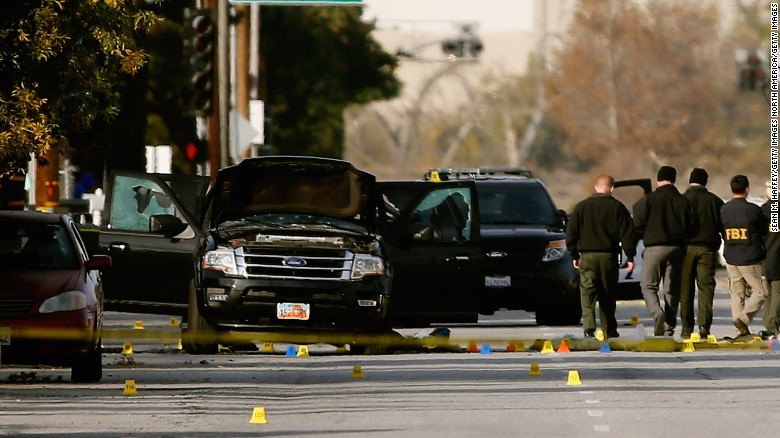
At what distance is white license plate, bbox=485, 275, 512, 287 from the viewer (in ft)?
84.9

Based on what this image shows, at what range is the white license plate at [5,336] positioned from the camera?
18.0m

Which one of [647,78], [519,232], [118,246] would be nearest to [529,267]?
[519,232]

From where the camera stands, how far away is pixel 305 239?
2075 cm

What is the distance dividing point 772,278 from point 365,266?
5.60 m

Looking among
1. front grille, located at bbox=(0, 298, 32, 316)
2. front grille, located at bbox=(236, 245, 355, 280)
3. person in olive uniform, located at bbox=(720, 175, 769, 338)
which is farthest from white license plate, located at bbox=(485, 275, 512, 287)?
front grille, located at bbox=(0, 298, 32, 316)

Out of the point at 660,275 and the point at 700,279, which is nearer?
the point at 700,279

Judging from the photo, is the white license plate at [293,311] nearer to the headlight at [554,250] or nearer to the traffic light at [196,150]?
the headlight at [554,250]

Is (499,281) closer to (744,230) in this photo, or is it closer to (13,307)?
(744,230)

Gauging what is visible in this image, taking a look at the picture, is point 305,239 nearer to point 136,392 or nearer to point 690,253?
point 136,392

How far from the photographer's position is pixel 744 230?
2405 cm

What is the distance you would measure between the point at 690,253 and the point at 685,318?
71cm

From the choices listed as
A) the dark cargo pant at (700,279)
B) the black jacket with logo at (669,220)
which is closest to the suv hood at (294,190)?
the black jacket with logo at (669,220)

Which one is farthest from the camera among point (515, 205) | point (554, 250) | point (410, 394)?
point (515, 205)

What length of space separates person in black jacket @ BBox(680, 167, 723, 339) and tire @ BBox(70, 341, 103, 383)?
783cm
